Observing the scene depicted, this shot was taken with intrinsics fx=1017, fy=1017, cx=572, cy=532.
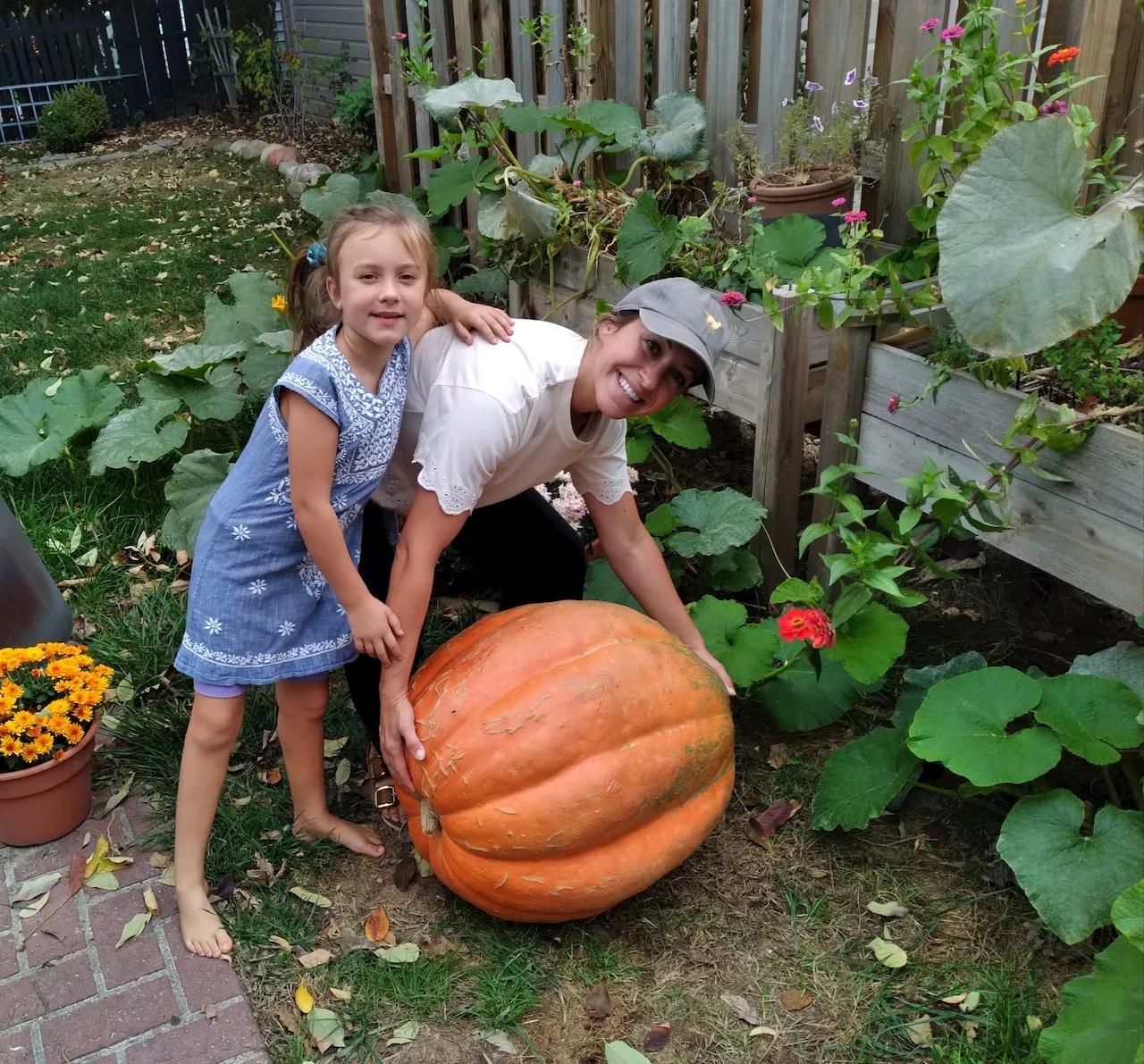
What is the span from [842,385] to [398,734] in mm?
1362

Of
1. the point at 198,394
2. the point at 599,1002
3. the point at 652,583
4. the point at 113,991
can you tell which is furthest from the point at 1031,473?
the point at 198,394

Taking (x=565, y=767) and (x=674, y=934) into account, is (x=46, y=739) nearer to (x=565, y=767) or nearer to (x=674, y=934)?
(x=565, y=767)

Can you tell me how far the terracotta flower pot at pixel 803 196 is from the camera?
3016 mm

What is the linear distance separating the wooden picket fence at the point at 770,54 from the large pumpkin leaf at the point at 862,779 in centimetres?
148

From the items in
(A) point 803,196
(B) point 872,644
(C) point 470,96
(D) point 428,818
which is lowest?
(D) point 428,818

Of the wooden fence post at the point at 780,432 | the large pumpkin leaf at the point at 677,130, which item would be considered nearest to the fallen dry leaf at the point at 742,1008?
the wooden fence post at the point at 780,432

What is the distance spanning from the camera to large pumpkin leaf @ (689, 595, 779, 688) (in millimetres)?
2441

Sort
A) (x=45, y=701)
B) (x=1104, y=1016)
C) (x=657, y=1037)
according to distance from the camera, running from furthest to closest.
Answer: (x=45, y=701), (x=657, y=1037), (x=1104, y=1016)

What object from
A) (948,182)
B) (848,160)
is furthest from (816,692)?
(848,160)

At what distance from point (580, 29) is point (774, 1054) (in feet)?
11.2

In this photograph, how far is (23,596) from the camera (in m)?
2.76

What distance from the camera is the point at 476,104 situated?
3725mm

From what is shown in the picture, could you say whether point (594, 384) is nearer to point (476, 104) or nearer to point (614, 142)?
point (614, 142)

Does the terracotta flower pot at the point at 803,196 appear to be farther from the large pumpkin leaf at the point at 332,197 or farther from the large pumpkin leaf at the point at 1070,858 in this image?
the large pumpkin leaf at the point at 332,197
